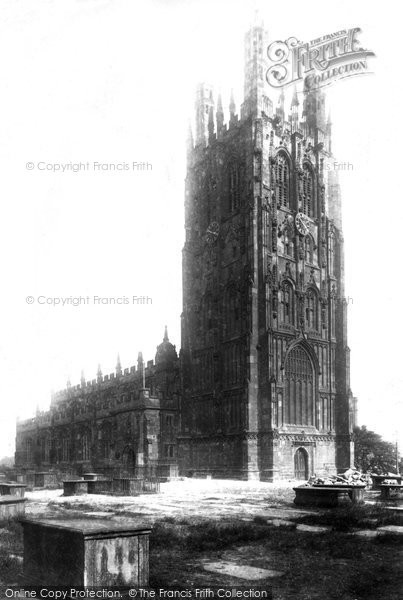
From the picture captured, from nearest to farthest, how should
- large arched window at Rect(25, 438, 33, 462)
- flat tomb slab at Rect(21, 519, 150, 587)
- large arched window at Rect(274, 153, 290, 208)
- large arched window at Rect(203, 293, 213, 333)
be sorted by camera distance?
flat tomb slab at Rect(21, 519, 150, 587) < large arched window at Rect(274, 153, 290, 208) < large arched window at Rect(203, 293, 213, 333) < large arched window at Rect(25, 438, 33, 462)

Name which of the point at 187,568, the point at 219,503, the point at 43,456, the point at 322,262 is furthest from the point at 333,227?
the point at 187,568

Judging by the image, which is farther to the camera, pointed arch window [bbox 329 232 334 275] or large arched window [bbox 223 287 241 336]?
pointed arch window [bbox 329 232 334 275]

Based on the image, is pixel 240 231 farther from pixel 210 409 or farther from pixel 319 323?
pixel 210 409

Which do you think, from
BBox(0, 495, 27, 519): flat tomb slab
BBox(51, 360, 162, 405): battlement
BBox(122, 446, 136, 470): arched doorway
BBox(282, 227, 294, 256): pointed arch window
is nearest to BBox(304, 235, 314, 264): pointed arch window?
BBox(282, 227, 294, 256): pointed arch window

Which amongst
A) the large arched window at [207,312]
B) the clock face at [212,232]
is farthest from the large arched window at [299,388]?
the clock face at [212,232]

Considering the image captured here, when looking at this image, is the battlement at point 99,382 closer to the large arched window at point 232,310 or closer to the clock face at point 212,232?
the large arched window at point 232,310

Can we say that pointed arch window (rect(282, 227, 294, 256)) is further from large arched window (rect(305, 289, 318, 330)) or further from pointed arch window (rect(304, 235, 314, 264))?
large arched window (rect(305, 289, 318, 330))
